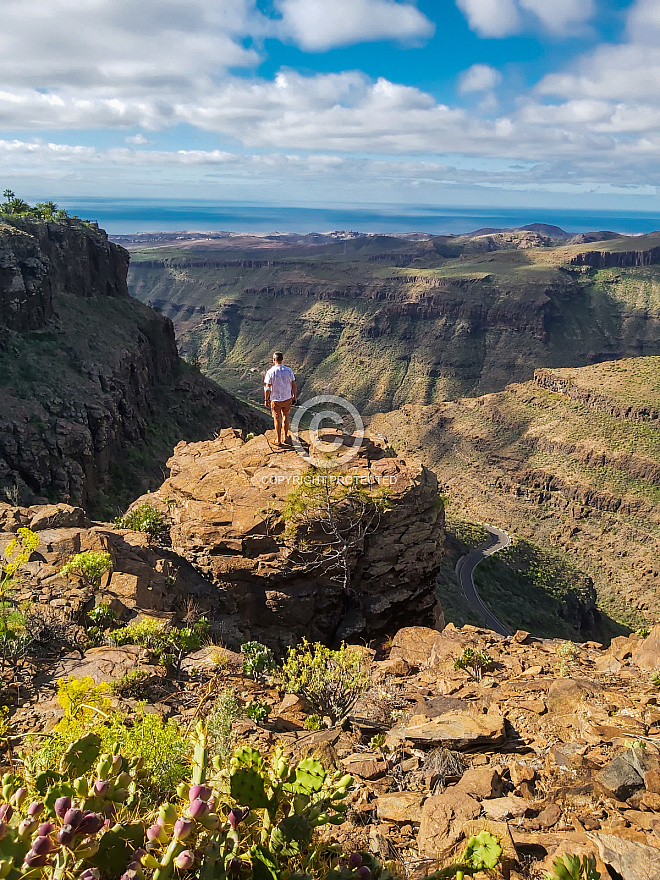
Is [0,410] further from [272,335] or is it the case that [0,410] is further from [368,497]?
[272,335]

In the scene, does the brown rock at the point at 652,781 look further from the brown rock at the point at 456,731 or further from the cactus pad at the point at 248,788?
the cactus pad at the point at 248,788

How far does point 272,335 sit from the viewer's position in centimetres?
16612

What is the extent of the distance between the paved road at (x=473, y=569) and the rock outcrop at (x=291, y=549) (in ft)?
68.7

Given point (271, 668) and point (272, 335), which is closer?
point (271, 668)

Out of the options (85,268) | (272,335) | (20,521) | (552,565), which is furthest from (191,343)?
(20,521)

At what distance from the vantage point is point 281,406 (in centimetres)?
1480

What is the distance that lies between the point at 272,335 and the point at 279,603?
518ft

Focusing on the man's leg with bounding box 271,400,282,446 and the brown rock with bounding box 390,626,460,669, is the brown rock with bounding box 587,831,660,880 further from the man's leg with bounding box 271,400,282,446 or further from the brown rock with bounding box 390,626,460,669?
the man's leg with bounding box 271,400,282,446

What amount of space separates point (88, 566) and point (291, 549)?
4.74 meters

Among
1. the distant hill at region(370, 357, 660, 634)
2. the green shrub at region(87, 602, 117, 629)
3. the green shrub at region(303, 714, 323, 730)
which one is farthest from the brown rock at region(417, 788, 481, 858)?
the distant hill at region(370, 357, 660, 634)

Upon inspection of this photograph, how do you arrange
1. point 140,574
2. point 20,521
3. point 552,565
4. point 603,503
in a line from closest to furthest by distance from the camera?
point 140,574
point 20,521
point 552,565
point 603,503

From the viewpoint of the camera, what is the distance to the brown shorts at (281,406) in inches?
574

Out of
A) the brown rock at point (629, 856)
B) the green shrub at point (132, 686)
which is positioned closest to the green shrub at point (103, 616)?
the green shrub at point (132, 686)

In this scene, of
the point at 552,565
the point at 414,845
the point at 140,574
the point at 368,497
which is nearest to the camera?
the point at 414,845
